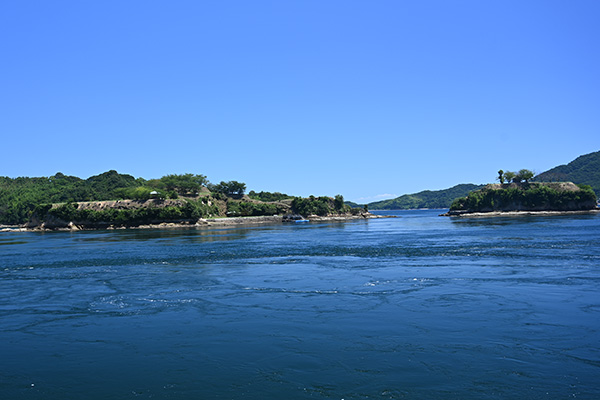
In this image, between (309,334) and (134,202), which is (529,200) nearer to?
(134,202)

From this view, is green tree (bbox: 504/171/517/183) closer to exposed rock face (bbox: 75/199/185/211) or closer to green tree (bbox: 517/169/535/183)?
green tree (bbox: 517/169/535/183)

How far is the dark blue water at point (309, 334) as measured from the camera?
10.3 metres

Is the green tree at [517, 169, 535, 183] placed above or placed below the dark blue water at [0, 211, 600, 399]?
above

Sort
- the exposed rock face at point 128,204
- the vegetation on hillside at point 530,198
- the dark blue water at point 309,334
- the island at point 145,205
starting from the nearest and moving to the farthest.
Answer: the dark blue water at point 309,334, the island at point 145,205, the exposed rock face at point 128,204, the vegetation on hillside at point 530,198

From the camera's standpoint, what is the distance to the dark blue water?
10305 mm

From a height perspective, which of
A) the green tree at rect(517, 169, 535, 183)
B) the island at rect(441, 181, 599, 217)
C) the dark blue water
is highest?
the green tree at rect(517, 169, 535, 183)

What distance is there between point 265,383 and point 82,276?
22589 millimetres

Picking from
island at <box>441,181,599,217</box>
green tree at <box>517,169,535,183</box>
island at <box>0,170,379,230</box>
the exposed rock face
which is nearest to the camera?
island at <box>0,170,379,230</box>

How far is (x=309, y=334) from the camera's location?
1420 cm

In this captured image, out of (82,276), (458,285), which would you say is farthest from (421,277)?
(82,276)

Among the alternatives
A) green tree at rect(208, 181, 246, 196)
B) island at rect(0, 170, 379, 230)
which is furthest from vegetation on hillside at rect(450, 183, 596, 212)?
green tree at rect(208, 181, 246, 196)

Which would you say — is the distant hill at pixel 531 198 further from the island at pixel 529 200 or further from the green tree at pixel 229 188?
the green tree at pixel 229 188

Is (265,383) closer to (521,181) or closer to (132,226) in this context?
(132,226)

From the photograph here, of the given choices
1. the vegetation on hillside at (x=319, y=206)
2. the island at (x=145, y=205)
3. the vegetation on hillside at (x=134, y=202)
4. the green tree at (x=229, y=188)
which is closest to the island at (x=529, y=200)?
the island at (x=145, y=205)
